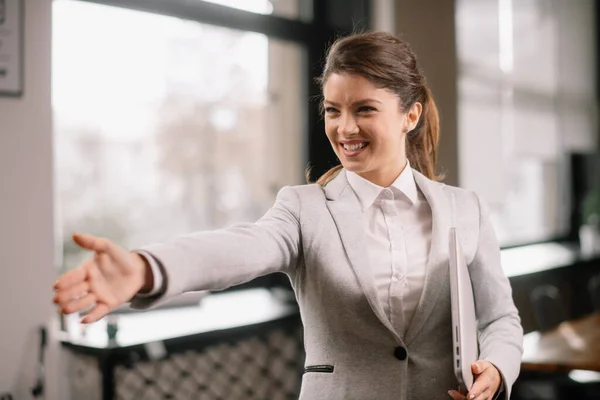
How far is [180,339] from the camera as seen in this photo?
236 cm

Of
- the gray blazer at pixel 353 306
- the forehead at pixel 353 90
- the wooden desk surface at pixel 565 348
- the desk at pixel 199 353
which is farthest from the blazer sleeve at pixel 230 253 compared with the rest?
the wooden desk surface at pixel 565 348

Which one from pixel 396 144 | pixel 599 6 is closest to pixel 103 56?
pixel 396 144

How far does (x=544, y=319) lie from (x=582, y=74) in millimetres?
3483

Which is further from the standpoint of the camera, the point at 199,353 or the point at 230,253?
the point at 199,353

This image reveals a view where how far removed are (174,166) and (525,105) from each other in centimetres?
346

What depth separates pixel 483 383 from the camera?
1193mm

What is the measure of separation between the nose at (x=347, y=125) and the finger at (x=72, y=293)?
1.62ft

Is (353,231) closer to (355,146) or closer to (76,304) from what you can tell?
(355,146)

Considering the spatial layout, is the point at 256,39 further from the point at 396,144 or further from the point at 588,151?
the point at 588,151

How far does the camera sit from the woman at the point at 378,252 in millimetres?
1145

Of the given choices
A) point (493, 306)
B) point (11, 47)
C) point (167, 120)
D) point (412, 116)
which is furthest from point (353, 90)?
point (167, 120)

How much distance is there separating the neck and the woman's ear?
0.23 feet

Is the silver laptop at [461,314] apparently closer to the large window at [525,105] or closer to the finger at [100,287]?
the finger at [100,287]

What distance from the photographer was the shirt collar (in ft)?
4.13
